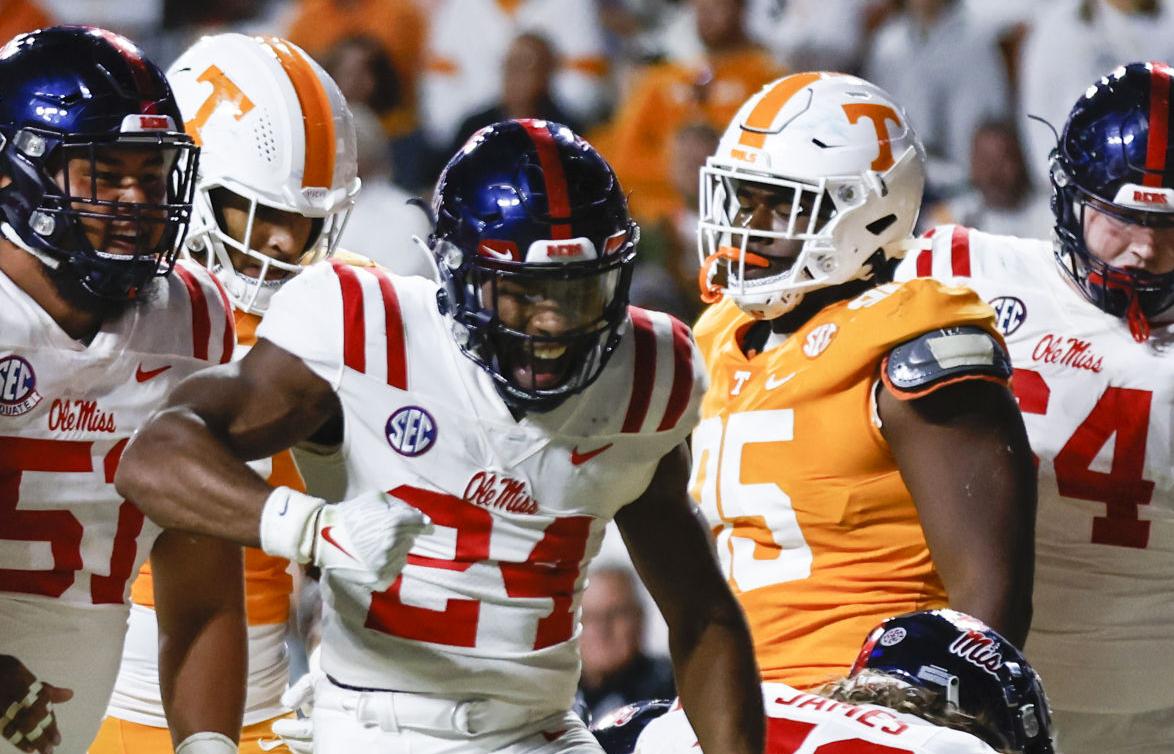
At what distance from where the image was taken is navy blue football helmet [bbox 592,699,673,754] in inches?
119

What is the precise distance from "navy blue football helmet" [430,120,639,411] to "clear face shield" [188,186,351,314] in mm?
1125

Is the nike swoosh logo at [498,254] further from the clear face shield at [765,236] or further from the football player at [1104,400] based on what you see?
the football player at [1104,400]

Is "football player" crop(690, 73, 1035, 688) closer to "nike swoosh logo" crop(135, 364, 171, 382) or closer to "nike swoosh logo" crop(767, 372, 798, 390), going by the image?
"nike swoosh logo" crop(767, 372, 798, 390)

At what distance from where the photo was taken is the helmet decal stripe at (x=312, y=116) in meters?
3.85

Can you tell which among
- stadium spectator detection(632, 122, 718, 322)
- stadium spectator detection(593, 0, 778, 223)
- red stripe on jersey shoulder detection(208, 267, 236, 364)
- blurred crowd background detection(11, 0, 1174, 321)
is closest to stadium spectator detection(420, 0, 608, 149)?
blurred crowd background detection(11, 0, 1174, 321)

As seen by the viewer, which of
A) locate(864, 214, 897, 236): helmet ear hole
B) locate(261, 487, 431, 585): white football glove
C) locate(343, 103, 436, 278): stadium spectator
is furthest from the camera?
locate(343, 103, 436, 278): stadium spectator

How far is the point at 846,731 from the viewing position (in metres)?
2.36

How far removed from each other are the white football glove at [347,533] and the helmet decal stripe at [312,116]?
168 cm

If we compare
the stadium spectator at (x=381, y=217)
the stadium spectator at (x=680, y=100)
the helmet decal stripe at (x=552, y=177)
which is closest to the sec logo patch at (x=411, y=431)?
the helmet decal stripe at (x=552, y=177)

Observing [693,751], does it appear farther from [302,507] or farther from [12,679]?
[12,679]

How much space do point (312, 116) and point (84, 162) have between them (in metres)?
1.11

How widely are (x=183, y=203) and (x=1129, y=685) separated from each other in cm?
214

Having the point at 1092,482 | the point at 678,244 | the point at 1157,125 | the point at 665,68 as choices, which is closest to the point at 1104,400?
the point at 1092,482

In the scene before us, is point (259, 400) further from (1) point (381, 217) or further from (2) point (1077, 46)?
(2) point (1077, 46)
